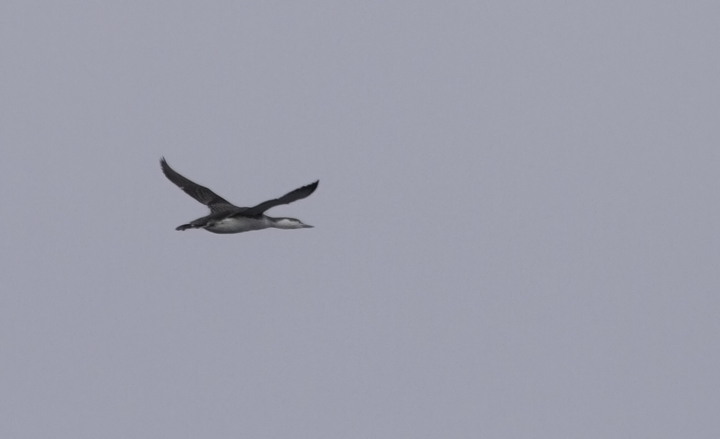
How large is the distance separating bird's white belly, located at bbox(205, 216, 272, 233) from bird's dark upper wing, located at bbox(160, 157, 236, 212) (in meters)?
2.08

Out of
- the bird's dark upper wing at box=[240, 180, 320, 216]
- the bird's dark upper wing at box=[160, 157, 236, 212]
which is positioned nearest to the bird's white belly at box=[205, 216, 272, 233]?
the bird's dark upper wing at box=[160, 157, 236, 212]

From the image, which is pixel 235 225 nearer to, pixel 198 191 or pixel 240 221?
pixel 240 221

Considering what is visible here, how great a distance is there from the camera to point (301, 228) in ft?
99.5

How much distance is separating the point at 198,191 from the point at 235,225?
17.1ft

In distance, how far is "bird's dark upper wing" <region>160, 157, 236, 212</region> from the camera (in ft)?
108

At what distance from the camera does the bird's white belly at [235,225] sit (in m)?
29.2

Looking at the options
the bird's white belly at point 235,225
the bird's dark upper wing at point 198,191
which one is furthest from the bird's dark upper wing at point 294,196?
the bird's dark upper wing at point 198,191

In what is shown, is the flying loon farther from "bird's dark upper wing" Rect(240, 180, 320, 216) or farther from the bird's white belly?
"bird's dark upper wing" Rect(240, 180, 320, 216)

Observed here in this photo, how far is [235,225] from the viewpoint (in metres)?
29.3

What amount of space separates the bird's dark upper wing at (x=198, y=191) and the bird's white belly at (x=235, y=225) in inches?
81.8

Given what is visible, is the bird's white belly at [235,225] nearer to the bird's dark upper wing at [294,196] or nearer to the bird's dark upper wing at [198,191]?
the bird's dark upper wing at [198,191]

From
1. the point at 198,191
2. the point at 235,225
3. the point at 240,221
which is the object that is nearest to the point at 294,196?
the point at 240,221

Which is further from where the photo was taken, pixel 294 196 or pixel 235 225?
pixel 235 225

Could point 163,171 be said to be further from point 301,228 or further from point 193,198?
point 301,228
